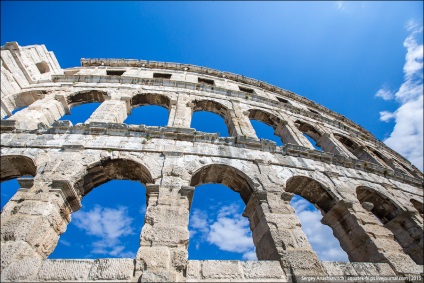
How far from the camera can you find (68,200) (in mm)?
5082

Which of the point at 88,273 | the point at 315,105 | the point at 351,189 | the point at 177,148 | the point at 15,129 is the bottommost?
the point at 88,273

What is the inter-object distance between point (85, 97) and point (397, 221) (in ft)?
39.6

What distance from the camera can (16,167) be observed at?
19.6 feet

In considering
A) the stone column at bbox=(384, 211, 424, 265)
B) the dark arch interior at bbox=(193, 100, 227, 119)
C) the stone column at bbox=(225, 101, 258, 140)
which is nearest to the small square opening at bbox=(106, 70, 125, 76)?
the dark arch interior at bbox=(193, 100, 227, 119)

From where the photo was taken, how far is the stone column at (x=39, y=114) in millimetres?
7105

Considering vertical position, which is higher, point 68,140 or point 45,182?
point 68,140

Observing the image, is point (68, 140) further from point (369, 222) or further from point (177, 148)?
point (369, 222)

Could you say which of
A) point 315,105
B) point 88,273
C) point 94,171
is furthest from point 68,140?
point 315,105

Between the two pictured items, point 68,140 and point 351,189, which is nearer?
point 68,140

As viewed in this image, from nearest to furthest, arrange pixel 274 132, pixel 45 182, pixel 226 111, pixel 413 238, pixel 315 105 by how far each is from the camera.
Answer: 1. pixel 45 182
2. pixel 413 238
3. pixel 226 111
4. pixel 274 132
5. pixel 315 105

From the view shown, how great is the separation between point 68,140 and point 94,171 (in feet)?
4.20

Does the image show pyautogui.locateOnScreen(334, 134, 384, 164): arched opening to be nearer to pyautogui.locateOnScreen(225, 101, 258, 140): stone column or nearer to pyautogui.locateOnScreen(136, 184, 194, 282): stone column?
pyautogui.locateOnScreen(225, 101, 258, 140): stone column

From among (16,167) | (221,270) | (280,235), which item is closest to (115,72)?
(16,167)

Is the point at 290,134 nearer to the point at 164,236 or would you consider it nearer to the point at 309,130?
the point at 309,130
